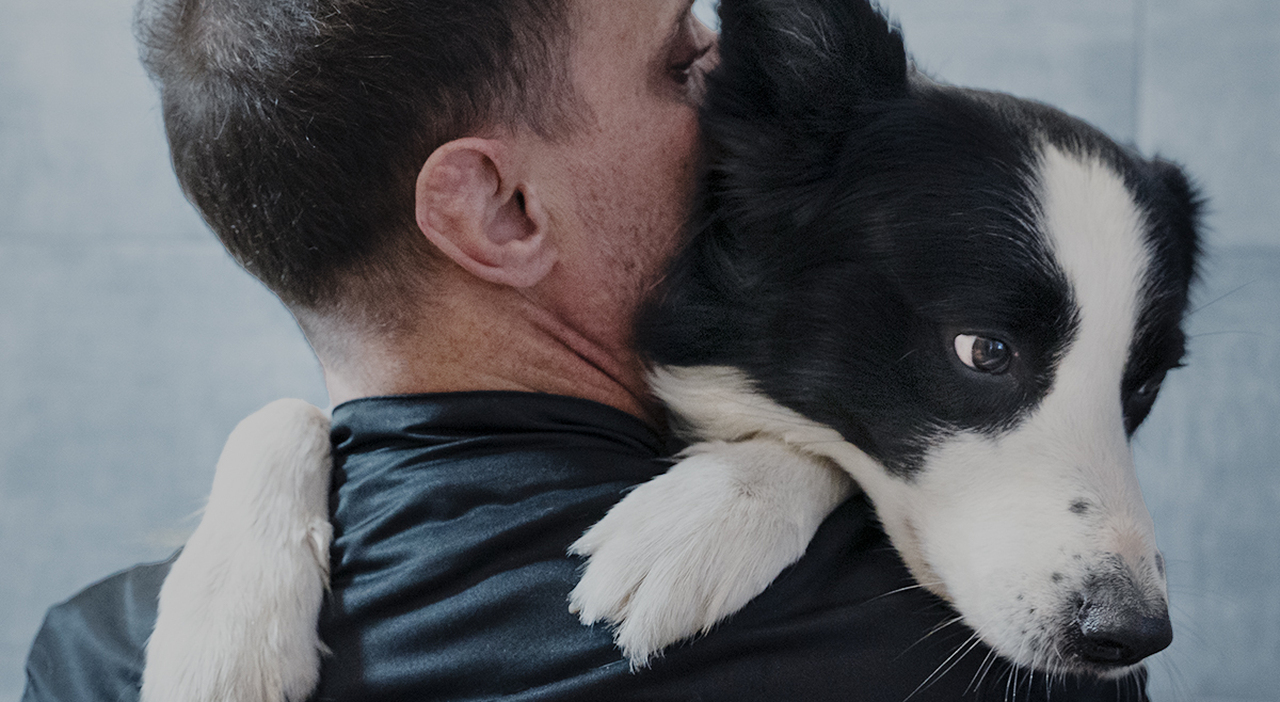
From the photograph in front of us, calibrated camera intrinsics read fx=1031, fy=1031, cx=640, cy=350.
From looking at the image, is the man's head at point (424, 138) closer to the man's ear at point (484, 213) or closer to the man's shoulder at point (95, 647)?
the man's ear at point (484, 213)

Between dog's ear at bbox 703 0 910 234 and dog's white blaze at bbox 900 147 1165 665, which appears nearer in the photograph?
dog's white blaze at bbox 900 147 1165 665

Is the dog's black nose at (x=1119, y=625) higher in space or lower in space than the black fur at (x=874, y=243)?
lower

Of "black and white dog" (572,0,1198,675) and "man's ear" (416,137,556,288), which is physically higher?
"man's ear" (416,137,556,288)

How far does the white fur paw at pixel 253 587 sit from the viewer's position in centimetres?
103

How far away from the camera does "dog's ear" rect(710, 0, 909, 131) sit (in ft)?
3.90

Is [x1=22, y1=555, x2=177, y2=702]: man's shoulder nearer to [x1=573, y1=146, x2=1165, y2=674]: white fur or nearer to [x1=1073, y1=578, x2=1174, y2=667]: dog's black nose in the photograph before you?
[x1=573, y1=146, x2=1165, y2=674]: white fur

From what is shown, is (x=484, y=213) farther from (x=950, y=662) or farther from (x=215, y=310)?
(x=215, y=310)

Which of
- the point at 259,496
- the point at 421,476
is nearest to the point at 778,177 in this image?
the point at 421,476

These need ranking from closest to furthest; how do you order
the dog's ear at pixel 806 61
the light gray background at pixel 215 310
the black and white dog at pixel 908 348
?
the black and white dog at pixel 908 348
the dog's ear at pixel 806 61
the light gray background at pixel 215 310

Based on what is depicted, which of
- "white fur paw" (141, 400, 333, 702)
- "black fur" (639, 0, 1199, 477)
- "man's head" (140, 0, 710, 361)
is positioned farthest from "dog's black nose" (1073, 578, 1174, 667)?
"white fur paw" (141, 400, 333, 702)

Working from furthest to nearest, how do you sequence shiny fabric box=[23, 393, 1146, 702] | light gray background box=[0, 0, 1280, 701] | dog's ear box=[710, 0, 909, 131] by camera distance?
light gray background box=[0, 0, 1280, 701] < dog's ear box=[710, 0, 909, 131] < shiny fabric box=[23, 393, 1146, 702]

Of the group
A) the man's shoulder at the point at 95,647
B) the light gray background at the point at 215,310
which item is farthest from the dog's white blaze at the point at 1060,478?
the light gray background at the point at 215,310

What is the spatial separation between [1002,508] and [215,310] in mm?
2603

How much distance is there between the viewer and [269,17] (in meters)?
1.14
